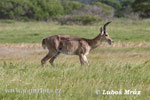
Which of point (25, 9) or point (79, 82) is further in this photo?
point (25, 9)

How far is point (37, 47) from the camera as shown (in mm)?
22641

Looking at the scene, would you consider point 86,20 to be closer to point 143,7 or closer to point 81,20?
point 81,20

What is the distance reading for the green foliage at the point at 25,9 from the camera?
75125mm

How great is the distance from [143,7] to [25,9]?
28817 mm

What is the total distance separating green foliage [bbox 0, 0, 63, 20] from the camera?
75125 millimetres

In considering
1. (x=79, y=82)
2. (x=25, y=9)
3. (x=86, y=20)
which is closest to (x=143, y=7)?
(x=86, y=20)

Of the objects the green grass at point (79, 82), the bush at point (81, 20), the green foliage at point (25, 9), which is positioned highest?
the green grass at point (79, 82)

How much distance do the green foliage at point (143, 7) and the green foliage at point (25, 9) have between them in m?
24.3

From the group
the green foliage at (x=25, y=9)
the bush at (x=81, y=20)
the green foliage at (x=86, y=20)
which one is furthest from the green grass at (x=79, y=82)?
the green foliage at (x=25, y=9)

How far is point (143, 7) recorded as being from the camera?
58844mm

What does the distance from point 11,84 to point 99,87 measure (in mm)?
1589

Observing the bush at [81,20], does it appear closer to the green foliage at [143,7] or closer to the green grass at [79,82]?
the green foliage at [143,7]

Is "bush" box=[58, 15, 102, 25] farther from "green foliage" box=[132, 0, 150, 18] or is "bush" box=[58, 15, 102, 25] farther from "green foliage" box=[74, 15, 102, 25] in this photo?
"green foliage" box=[132, 0, 150, 18]

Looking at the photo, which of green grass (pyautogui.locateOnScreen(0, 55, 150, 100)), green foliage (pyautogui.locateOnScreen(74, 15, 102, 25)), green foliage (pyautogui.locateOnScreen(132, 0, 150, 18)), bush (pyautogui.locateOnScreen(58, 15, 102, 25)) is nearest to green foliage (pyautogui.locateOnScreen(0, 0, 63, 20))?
green foliage (pyautogui.locateOnScreen(132, 0, 150, 18))
